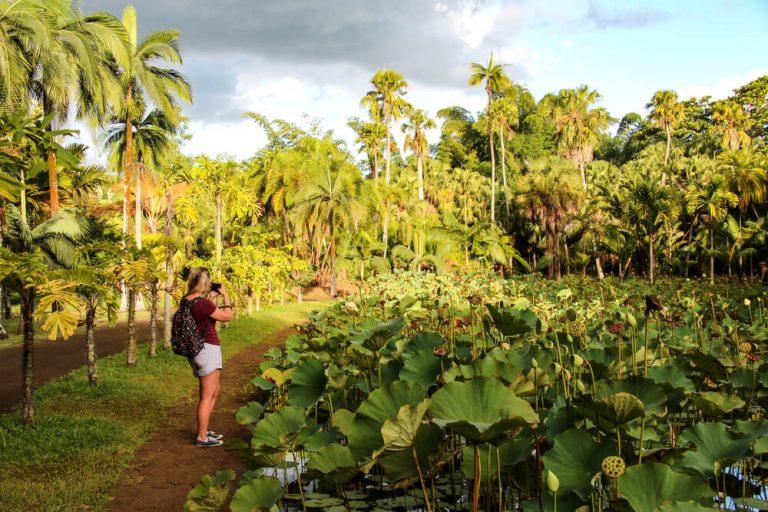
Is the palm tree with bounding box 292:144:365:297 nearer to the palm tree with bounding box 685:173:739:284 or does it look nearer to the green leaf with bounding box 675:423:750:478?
the palm tree with bounding box 685:173:739:284

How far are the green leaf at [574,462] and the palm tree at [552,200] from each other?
28191mm

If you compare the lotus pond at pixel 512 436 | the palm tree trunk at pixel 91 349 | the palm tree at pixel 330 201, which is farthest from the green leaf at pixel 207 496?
the palm tree at pixel 330 201

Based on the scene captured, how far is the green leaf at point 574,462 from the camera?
197cm

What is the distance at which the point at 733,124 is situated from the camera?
1272 inches

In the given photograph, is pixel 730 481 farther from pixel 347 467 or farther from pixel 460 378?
pixel 347 467

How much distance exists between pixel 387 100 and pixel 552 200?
10.0 m

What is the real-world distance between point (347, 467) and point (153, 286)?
25.4 feet

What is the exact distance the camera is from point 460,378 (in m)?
2.82

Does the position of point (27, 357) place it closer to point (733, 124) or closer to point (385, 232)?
point (385, 232)

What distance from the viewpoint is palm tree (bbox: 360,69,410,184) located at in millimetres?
31156

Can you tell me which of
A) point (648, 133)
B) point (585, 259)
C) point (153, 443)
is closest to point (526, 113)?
point (648, 133)

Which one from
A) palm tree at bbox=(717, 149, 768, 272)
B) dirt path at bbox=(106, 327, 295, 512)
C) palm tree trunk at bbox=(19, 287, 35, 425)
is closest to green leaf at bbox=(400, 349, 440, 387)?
dirt path at bbox=(106, 327, 295, 512)

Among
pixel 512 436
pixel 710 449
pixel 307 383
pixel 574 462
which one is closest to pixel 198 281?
pixel 307 383

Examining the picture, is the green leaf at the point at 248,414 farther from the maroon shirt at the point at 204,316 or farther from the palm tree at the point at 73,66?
the palm tree at the point at 73,66
